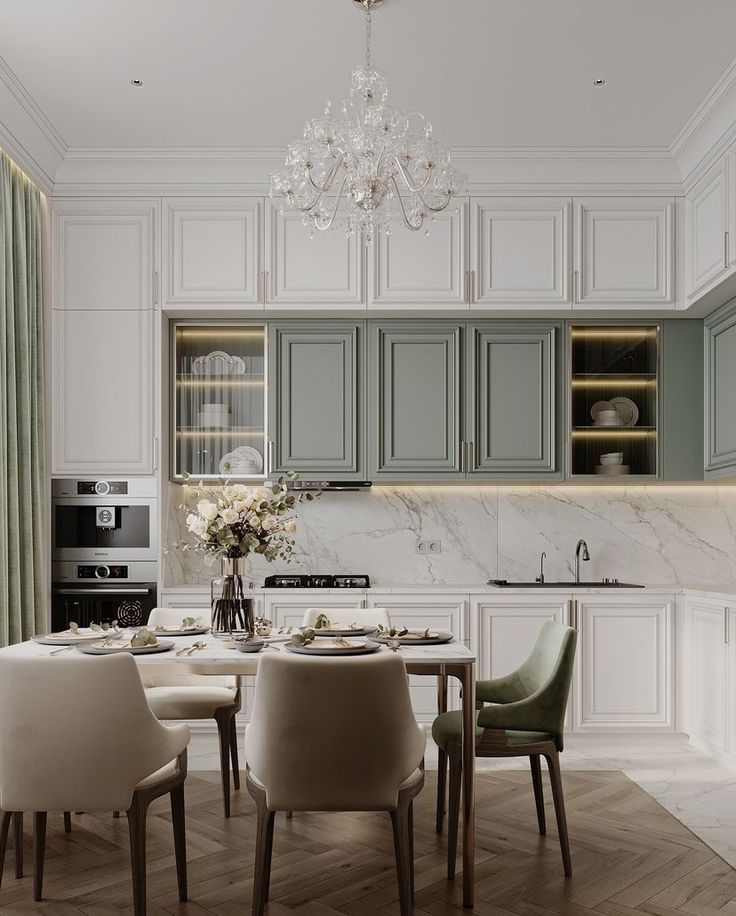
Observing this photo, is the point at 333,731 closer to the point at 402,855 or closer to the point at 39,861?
the point at 402,855

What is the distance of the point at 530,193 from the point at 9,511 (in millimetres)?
3092

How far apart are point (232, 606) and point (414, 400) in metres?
2.09

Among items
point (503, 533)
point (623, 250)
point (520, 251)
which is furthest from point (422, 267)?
point (503, 533)

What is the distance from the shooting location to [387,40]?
11.9 feet

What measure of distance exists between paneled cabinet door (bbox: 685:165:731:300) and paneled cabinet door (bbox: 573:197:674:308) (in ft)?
0.39

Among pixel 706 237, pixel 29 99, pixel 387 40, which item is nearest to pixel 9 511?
pixel 29 99

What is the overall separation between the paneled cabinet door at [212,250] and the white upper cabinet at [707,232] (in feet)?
7.42

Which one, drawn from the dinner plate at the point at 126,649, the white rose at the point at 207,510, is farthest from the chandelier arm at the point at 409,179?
the dinner plate at the point at 126,649

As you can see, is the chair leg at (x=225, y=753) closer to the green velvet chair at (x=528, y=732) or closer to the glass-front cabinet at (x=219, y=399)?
the green velvet chair at (x=528, y=732)

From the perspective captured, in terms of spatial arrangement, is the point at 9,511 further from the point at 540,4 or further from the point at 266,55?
the point at 540,4

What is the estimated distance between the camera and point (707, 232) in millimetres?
4438

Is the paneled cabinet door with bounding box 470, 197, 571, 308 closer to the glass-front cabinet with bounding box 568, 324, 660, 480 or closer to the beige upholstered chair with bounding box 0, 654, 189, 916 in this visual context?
the glass-front cabinet with bounding box 568, 324, 660, 480

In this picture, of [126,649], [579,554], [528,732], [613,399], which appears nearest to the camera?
[126,649]

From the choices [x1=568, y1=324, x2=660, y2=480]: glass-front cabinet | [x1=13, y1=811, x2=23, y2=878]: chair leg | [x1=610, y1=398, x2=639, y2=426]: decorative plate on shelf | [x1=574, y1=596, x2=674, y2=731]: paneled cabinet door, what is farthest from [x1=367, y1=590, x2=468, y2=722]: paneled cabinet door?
[x1=13, y1=811, x2=23, y2=878]: chair leg
